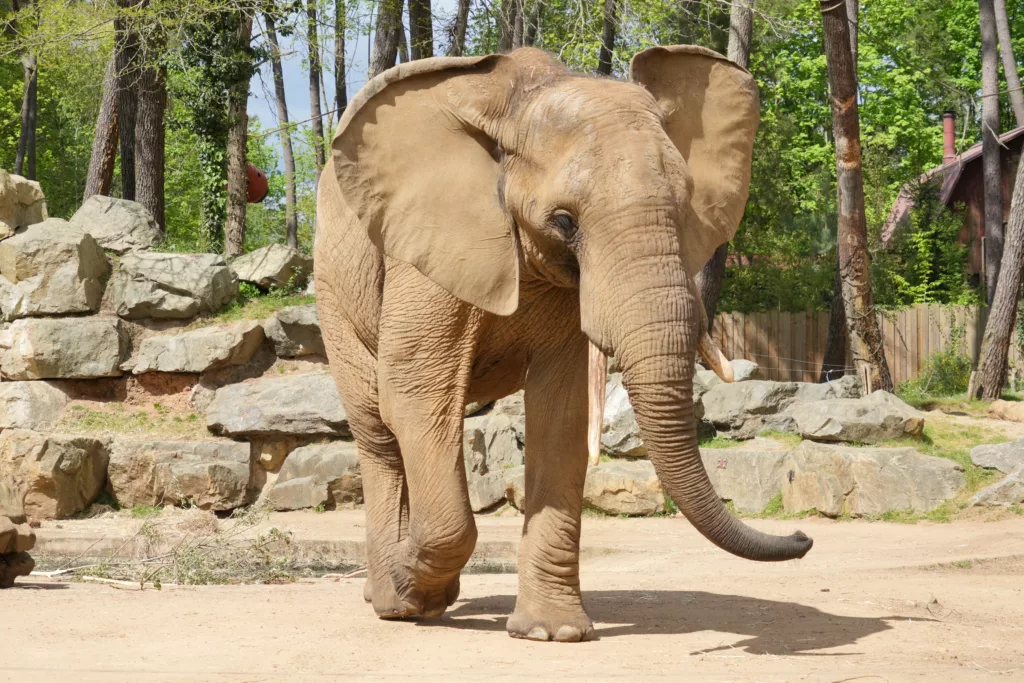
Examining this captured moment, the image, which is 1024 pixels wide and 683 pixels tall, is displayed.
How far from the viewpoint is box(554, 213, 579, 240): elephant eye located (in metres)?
5.04

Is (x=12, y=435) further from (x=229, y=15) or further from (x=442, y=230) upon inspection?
(x=442, y=230)

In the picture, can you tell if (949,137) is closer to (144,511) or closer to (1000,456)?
(1000,456)

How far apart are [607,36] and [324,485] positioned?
29.3ft

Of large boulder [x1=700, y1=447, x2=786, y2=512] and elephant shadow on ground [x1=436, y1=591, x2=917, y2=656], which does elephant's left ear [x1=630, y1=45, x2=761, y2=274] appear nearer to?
elephant shadow on ground [x1=436, y1=591, x2=917, y2=656]

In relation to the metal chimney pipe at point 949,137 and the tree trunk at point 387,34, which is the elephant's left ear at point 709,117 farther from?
the metal chimney pipe at point 949,137

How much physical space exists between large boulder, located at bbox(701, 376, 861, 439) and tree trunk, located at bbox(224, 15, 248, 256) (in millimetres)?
9384

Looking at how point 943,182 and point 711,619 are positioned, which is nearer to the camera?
point 711,619

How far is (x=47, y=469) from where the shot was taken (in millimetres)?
14102

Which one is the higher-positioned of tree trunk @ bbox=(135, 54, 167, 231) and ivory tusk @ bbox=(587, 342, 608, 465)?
tree trunk @ bbox=(135, 54, 167, 231)

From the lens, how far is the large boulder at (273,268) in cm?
1798

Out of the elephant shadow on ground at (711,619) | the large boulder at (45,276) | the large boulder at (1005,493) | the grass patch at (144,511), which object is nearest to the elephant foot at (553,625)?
the elephant shadow on ground at (711,619)

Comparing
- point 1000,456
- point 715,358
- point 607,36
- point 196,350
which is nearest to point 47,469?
point 196,350

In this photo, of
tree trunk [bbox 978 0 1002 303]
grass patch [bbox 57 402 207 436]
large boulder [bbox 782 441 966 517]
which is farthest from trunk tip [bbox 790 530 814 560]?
tree trunk [bbox 978 0 1002 303]

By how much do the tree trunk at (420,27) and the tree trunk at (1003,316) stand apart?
10.0 m
